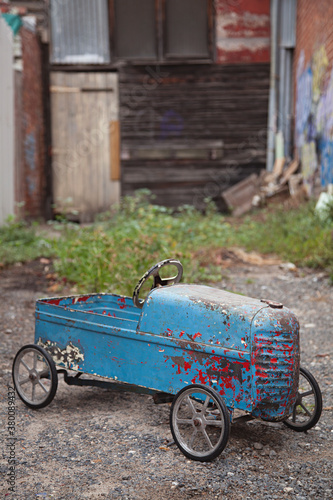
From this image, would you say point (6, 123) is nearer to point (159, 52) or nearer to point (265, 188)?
point (159, 52)

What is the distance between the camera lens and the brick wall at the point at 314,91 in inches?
349

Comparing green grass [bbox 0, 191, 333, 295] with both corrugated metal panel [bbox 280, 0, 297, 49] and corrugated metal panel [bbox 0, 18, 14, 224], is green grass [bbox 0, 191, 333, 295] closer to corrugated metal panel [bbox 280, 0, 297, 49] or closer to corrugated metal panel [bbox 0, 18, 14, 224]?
corrugated metal panel [bbox 0, 18, 14, 224]

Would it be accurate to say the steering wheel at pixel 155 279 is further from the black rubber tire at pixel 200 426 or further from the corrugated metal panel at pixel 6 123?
the corrugated metal panel at pixel 6 123

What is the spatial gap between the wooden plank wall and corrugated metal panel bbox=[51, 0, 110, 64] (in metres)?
0.78

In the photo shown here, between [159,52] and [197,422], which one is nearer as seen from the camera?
[197,422]

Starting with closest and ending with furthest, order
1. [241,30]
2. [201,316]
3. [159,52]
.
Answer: [201,316]
[159,52]
[241,30]

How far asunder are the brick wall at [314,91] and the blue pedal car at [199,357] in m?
6.46

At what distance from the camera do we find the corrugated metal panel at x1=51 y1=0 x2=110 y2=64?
11.2m

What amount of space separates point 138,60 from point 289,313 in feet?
32.3

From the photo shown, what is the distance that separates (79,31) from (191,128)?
124 inches

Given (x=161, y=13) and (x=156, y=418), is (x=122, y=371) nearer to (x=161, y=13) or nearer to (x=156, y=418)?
(x=156, y=418)

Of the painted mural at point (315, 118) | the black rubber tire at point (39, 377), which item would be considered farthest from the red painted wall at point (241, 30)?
the black rubber tire at point (39, 377)

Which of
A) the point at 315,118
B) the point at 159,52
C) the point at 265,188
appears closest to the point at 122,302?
the point at 315,118

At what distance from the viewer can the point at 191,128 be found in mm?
11648
